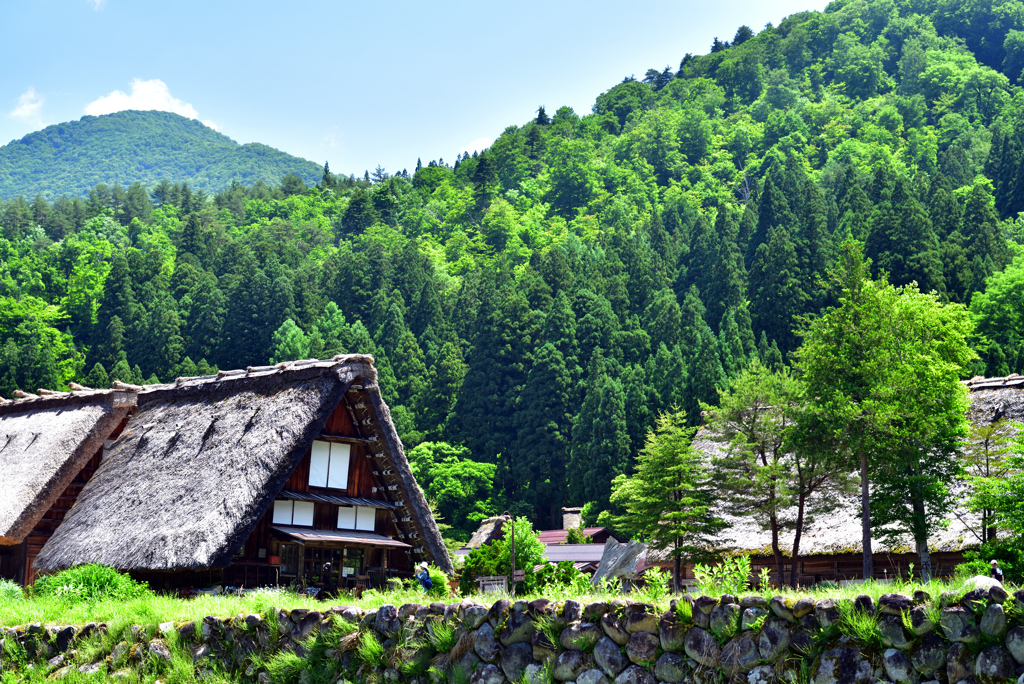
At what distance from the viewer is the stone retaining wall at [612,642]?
666 centimetres

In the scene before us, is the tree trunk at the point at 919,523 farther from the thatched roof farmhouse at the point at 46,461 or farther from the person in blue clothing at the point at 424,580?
the thatched roof farmhouse at the point at 46,461

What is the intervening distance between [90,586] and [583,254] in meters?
77.3

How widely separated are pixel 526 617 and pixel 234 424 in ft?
48.1

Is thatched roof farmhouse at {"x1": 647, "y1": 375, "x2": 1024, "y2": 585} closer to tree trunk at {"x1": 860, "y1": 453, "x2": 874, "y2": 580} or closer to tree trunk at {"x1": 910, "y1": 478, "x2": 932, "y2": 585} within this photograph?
tree trunk at {"x1": 910, "y1": 478, "x2": 932, "y2": 585}

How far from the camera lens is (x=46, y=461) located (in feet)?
76.1

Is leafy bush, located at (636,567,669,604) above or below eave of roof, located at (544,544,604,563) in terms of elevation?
above

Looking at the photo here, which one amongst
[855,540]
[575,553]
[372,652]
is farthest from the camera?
[575,553]

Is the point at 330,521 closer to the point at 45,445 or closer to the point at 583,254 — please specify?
the point at 45,445

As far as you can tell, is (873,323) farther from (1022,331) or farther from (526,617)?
(1022,331)

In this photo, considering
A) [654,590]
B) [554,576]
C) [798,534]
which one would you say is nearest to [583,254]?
[798,534]

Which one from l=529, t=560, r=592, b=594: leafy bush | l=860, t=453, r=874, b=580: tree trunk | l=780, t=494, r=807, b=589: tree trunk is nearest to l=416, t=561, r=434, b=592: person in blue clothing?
l=529, t=560, r=592, b=594: leafy bush

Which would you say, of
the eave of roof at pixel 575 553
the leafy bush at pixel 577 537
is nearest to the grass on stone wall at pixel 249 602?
the eave of roof at pixel 575 553

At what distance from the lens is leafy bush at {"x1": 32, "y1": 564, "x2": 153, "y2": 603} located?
48.1ft

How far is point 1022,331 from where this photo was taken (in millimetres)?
52406
